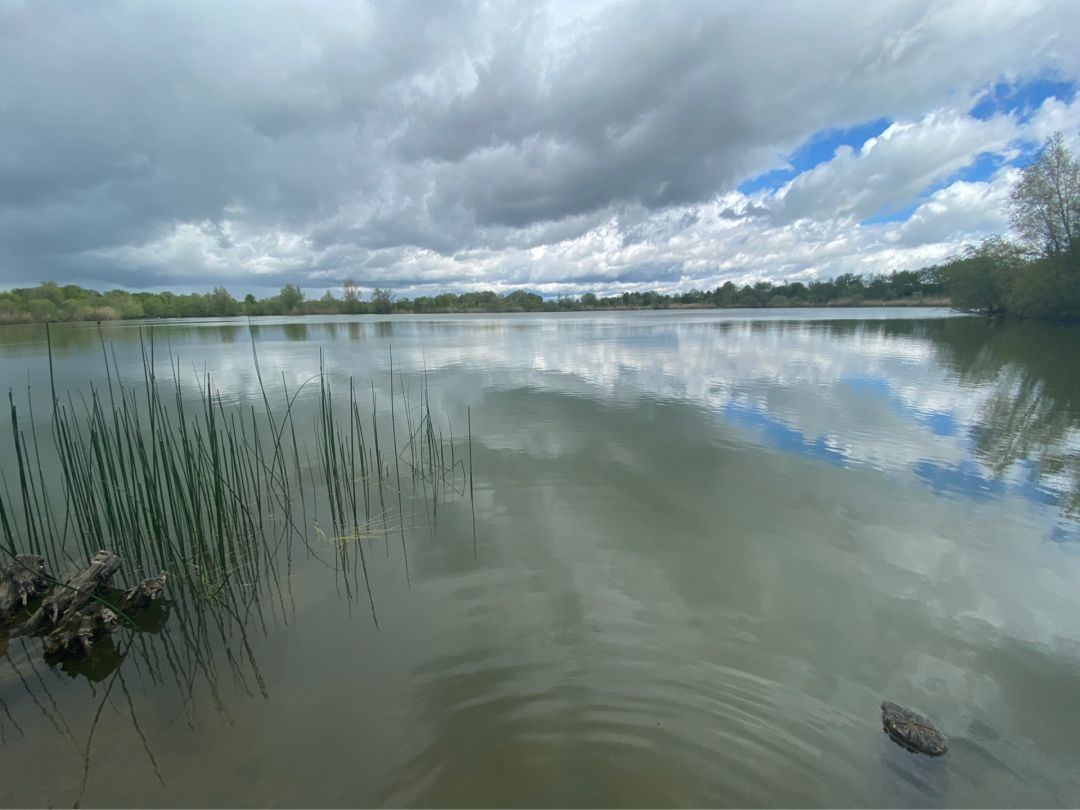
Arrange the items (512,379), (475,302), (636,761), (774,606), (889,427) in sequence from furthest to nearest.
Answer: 1. (475,302)
2. (512,379)
3. (889,427)
4. (774,606)
5. (636,761)

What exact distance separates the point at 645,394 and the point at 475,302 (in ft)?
346

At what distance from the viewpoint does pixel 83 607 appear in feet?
11.3

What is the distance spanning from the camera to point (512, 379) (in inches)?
551

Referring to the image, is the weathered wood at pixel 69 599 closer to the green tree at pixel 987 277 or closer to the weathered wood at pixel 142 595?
the weathered wood at pixel 142 595

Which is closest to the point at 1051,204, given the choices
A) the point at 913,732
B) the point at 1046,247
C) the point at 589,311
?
the point at 1046,247

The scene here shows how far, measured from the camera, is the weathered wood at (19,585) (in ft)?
11.4

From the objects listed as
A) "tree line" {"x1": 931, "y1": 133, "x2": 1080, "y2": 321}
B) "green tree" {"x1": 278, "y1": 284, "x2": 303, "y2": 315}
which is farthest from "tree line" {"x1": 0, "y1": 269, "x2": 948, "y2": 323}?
"tree line" {"x1": 931, "y1": 133, "x2": 1080, "y2": 321}

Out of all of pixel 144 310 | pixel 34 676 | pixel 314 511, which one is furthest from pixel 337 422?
pixel 144 310

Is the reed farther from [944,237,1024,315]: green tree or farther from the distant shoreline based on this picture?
the distant shoreline

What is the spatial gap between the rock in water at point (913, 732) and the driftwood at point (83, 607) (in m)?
5.09

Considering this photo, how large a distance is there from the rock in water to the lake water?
85 millimetres

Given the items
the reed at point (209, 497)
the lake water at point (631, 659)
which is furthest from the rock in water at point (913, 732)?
the reed at point (209, 497)

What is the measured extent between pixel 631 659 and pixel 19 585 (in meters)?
4.87

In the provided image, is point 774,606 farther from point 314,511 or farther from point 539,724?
point 314,511
